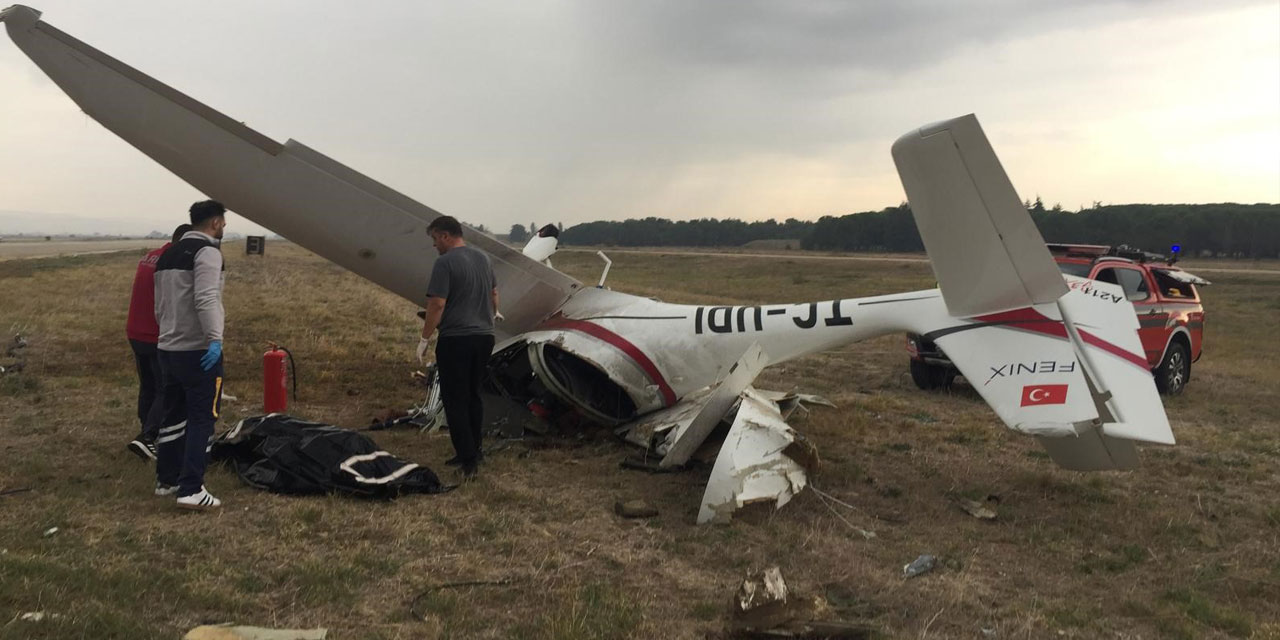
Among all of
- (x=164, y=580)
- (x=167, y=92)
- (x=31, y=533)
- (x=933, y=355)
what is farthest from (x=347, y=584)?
(x=933, y=355)

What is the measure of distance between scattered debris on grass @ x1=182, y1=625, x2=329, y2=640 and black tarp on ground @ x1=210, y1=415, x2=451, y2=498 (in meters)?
1.96

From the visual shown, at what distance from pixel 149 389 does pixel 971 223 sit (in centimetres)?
631

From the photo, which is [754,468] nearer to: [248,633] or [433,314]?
[433,314]

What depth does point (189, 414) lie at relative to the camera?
4805mm

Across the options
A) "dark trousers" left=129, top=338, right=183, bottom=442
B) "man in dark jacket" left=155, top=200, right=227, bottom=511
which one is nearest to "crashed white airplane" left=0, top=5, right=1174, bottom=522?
"dark trousers" left=129, top=338, right=183, bottom=442

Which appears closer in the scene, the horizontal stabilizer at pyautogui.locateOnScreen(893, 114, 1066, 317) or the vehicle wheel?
the horizontal stabilizer at pyautogui.locateOnScreen(893, 114, 1066, 317)

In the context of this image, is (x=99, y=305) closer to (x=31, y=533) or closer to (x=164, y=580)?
(x=31, y=533)

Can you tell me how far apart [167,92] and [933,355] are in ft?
30.4

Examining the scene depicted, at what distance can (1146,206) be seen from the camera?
69.8 m

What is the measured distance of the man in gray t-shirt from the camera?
5809mm

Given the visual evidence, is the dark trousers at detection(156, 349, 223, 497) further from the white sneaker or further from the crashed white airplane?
the crashed white airplane

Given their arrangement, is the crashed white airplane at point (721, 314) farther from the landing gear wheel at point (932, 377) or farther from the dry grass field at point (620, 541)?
the landing gear wheel at point (932, 377)

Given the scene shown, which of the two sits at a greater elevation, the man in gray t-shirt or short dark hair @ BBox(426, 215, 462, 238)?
short dark hair @ BBox(426, 215, 462, 238)

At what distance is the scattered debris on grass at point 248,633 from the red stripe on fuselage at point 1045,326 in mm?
4688
